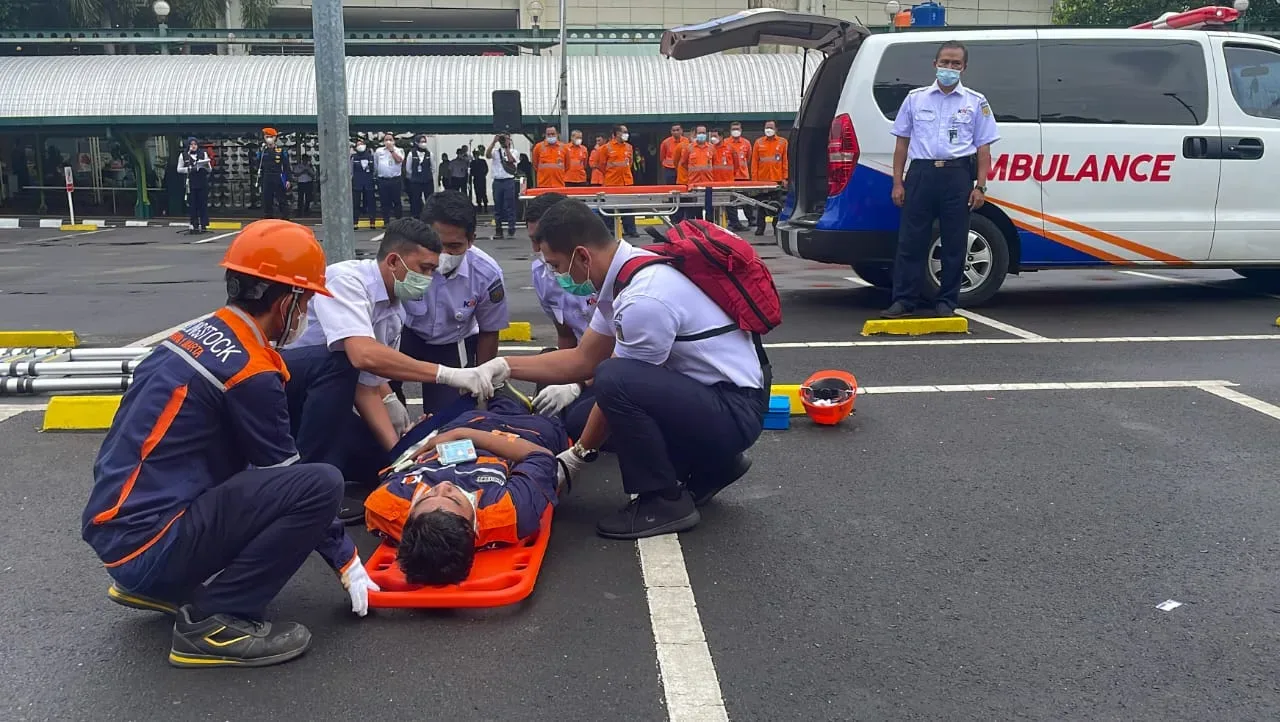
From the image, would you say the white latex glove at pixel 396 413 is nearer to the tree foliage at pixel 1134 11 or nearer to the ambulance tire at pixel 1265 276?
the ambulance tire at pixel 1265 276

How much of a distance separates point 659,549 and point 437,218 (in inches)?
85.8

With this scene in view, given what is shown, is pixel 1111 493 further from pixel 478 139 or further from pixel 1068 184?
pixel 478 139

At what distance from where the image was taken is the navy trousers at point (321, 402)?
4668 millimetres

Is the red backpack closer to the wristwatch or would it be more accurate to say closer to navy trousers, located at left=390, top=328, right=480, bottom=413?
the wristwatch

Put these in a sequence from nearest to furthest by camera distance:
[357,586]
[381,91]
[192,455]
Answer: [192,455], [357,586], [381,91]

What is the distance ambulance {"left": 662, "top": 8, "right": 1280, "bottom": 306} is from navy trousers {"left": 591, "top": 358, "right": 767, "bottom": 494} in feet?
15.2

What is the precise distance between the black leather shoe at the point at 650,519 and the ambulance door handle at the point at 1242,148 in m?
6.53

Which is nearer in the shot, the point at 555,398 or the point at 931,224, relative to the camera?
the point at 555,398

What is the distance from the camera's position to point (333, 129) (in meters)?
6.92

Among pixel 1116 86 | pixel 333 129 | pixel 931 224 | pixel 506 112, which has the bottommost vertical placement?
pixel 931 224

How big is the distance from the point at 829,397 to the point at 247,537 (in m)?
3.42

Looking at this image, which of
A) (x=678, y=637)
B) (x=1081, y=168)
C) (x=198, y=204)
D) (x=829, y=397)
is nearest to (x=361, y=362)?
(x=678, y=637)

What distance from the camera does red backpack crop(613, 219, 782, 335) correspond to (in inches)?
164

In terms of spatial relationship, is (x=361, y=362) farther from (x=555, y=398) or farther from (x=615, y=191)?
(x=615, y=191)
